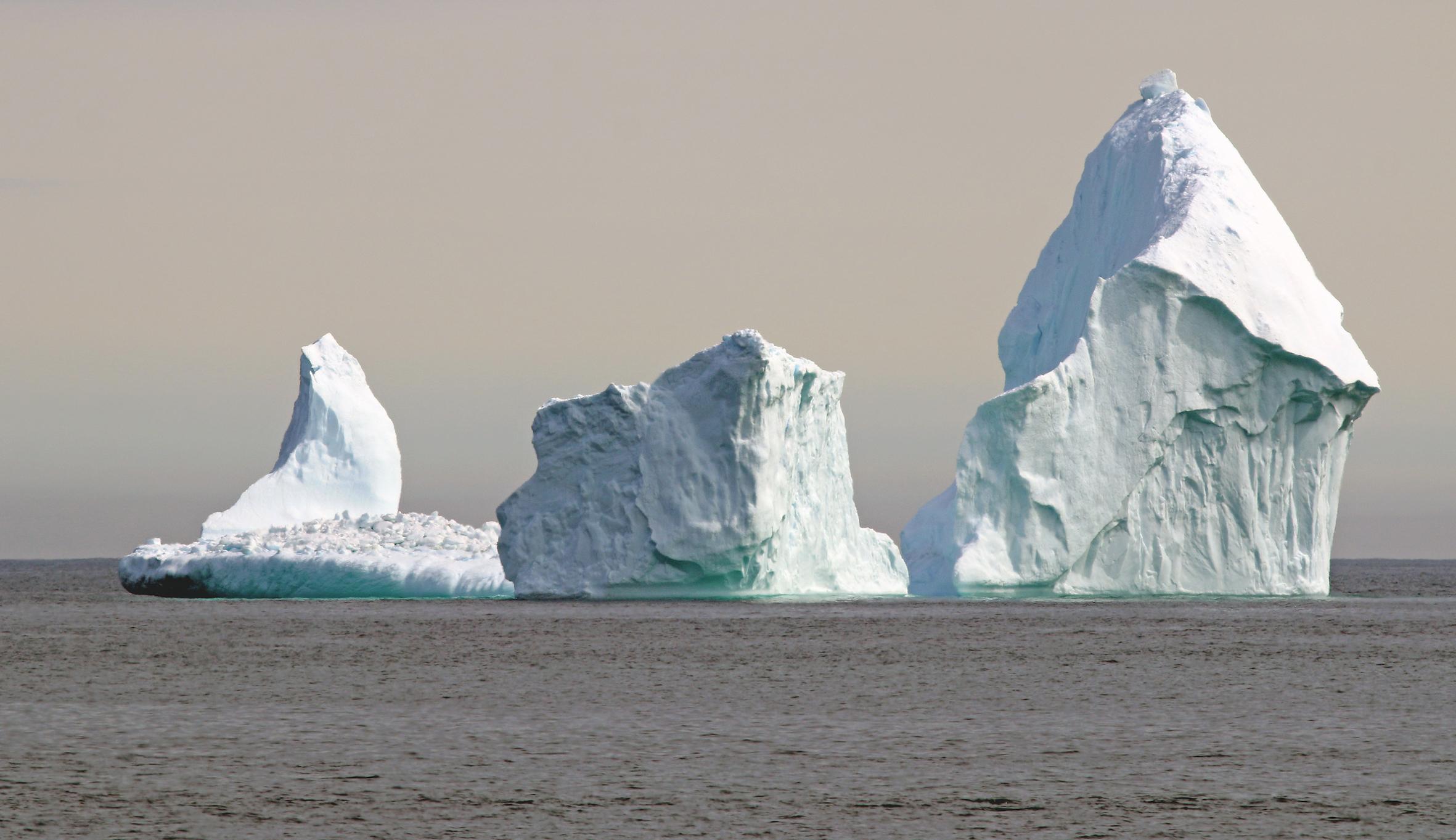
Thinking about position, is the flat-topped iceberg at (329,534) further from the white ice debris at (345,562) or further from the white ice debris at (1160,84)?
the white ice debris at (1160,84)

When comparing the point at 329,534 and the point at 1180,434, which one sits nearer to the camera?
the point at 1180,434

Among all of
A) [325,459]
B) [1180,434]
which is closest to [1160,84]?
[1180,434]

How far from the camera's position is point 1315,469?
1194 inches

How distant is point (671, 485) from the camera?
2803 centimetres

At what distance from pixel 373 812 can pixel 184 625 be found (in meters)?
17.8

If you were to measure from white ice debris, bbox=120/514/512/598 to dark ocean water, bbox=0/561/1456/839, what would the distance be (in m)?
6.46

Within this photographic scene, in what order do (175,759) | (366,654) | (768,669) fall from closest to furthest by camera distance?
(175,759)
(768,669)
(366,654)

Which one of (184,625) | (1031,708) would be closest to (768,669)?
(1031,708)

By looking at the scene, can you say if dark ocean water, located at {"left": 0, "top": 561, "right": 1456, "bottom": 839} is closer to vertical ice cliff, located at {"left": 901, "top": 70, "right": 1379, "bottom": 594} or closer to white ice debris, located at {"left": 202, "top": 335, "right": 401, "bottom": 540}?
vertical ice cliff, located at {"left": 901, "top": 70, "right": 1379, "bottom": 594}

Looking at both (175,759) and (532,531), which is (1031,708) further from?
(532,531)

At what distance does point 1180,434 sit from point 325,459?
19130 millimetres

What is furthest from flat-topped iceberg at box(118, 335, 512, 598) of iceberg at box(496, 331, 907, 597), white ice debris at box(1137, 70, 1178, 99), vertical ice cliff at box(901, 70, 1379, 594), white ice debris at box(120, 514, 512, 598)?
white ice debris at box(1137, 70, 1178, 99)

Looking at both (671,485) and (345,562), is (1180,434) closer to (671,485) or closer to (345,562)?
(671,485)

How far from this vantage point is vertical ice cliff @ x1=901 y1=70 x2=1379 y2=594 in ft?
95.8
